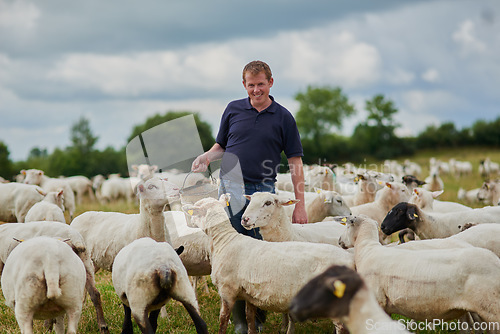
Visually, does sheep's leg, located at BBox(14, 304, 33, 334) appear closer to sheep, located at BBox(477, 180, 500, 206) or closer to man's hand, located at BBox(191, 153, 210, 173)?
man's hand, located at BBox(191, 153, 210, 173)

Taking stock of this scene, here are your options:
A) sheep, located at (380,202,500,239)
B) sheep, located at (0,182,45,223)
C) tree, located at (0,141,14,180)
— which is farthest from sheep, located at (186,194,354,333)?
tree, located at (0,141,14,180)

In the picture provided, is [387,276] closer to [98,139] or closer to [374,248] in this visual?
[374,248]

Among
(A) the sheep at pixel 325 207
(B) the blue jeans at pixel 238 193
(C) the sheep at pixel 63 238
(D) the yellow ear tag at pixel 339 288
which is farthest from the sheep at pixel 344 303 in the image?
(A) the sheep at pixel 325 207

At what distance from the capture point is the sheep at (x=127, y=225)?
6.58 m

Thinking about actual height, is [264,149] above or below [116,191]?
above

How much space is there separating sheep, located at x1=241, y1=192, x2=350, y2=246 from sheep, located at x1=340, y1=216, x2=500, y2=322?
1364 millimetres

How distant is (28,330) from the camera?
178 inches

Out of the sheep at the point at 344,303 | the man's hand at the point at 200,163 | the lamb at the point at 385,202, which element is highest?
the man's hand at the point at 200,163

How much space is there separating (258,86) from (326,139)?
69.0m

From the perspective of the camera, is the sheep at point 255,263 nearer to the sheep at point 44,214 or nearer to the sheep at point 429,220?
the sheep at point 429,220

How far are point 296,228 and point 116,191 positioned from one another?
17.9m

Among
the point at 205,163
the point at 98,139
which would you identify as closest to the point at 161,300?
the point at 205,163

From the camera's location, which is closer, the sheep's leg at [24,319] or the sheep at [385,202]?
the sheep's leg at [24,319]

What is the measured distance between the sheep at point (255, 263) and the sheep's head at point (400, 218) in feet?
6.86
